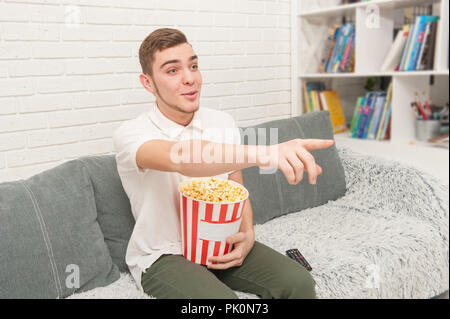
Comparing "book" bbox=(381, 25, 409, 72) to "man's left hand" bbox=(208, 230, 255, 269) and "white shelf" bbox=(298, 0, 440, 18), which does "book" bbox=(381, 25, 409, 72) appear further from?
"man's left hand" bbox=(208, 230, 255, 269)

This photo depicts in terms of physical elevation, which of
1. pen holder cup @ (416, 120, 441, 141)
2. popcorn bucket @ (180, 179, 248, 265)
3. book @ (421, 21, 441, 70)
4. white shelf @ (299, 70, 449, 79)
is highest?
book @ (421, 21, 441, 70)

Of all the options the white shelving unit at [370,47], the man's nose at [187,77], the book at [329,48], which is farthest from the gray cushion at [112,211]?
the book at [329,48]

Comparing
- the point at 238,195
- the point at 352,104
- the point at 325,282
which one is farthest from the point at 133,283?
the point at 352,104

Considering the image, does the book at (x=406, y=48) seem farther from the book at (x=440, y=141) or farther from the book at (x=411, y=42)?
the book at (x=440, y=141)

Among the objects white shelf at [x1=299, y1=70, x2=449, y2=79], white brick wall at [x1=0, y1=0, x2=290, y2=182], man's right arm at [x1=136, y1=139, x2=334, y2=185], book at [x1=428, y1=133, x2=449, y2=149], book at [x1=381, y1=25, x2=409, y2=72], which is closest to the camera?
man's right arm at [x1=136, y1=139, x2=334, y2=185]

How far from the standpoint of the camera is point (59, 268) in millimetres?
1396

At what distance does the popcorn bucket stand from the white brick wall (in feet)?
3.29

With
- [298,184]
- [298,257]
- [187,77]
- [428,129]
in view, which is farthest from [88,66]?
[428,129]

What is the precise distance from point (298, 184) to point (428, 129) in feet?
2.98

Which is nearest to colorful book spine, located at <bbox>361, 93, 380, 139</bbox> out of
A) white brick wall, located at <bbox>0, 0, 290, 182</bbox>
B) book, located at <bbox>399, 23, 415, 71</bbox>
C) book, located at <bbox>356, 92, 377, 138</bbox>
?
book, located at <bbox>356, 92, 377, 138</bbox>

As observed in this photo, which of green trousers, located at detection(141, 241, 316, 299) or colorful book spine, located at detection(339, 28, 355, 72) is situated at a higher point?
colorful book spine, located at detection(339, 28, 355, 72)

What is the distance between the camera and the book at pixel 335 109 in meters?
2.90

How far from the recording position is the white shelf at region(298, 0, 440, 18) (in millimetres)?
2396

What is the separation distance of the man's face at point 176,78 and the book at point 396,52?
1.57 m
